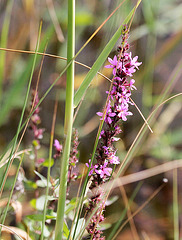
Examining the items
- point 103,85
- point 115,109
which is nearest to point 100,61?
point 115,109

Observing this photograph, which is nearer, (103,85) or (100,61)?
(100,61)

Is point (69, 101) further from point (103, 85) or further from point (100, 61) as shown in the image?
point (103, 85)

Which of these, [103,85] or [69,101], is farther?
[103,85]

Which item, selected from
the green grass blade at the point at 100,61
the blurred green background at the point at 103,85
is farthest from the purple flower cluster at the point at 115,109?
the blurred green background at the point at 103,85

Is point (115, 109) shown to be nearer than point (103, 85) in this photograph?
Yes


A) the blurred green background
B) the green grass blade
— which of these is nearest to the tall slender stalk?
the green grass blade

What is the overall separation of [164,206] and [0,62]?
2.19 feet

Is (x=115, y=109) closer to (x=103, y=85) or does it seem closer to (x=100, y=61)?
(x=100, y=61)

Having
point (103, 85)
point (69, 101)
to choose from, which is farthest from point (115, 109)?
point (103, 85)

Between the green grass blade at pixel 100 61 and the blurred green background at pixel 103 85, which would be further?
the blurred green background at pixel 103 85

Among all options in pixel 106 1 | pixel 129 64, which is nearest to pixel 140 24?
pixel 106 1

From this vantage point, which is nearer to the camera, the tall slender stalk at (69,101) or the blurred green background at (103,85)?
the tall slender stalk at (69,101)

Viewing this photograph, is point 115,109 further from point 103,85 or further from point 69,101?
point 103,85

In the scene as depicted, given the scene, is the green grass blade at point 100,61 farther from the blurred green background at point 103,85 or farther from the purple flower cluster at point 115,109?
the blurred green background at point 103,85
